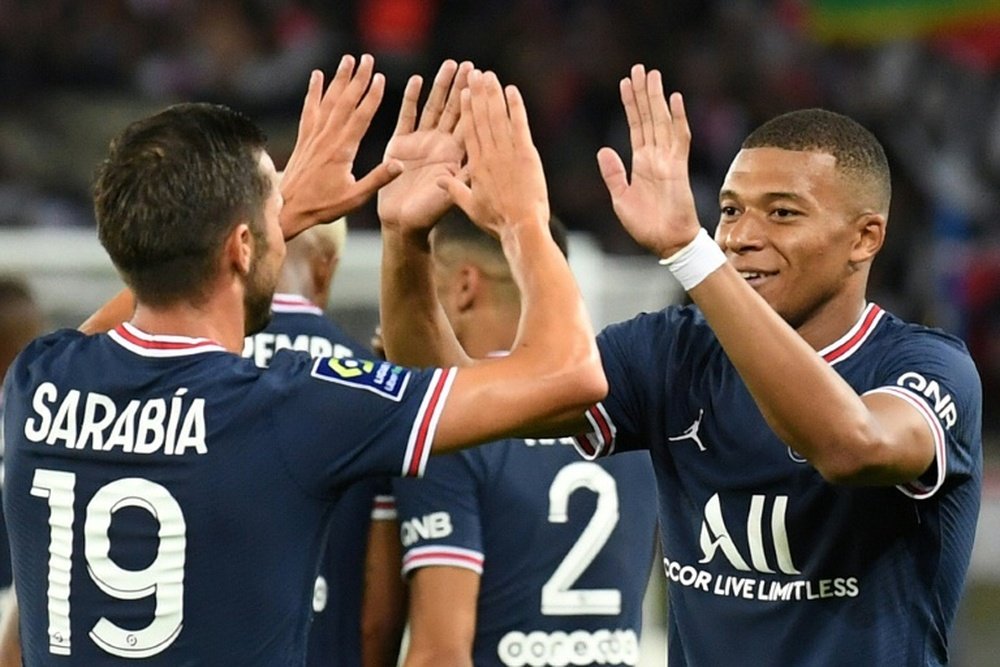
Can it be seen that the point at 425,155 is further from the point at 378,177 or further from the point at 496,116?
the point at 496,116

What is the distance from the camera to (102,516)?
126 inches

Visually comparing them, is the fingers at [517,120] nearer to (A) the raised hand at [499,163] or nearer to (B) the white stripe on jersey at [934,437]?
(A) the raised hand at [499,163]

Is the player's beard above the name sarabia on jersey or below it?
above

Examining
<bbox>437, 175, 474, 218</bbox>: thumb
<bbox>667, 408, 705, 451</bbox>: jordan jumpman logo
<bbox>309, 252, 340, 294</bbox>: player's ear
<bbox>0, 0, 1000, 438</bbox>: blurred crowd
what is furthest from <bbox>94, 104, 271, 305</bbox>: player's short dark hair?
<bbox>0, 0, 1000, 438</bbox>: blurred crowd

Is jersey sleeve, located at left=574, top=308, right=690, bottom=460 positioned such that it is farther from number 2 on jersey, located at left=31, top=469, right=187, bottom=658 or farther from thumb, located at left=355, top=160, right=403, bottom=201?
number 2 on jersey, located at left=31, top=469, right=187, bottom=658

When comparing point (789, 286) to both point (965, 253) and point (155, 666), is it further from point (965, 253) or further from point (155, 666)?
point (965, 253)

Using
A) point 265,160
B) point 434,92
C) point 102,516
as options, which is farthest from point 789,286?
point 102,516

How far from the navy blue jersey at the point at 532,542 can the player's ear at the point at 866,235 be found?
3.37 feet

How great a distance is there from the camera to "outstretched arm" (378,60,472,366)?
3752 mm

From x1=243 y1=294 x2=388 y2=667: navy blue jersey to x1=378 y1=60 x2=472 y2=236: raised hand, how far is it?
2.95 feet

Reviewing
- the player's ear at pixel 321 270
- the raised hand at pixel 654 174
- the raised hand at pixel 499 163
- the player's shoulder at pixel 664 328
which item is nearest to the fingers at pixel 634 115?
the raised hand at pixel 654 174

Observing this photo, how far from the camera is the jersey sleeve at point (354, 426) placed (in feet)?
10.4

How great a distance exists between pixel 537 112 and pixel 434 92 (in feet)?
30.0

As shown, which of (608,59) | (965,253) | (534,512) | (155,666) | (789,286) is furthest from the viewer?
(608,59)
